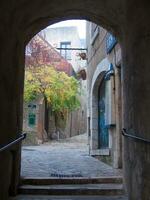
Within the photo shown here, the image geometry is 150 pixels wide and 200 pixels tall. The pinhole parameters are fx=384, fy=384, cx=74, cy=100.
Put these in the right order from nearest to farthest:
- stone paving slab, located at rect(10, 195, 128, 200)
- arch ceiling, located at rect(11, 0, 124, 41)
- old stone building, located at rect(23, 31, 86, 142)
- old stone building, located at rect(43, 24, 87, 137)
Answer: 1. stone paving slab, located at rect(10, 195, 128, 200)
2. arch ceiling, located at rect(11, 0, 124, 41)
3. old stone building, located at rect(23, 31, 86, 142)
4. old stone building, located at rect(43, 24, 87, 137)

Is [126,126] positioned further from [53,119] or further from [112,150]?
[53,119]

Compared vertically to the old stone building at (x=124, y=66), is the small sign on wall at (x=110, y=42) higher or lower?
higher

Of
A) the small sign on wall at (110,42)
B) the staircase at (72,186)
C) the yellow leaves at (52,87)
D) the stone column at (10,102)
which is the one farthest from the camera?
the yellow leaves at (52,87)

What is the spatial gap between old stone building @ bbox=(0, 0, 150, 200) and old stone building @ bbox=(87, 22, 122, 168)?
165 cm

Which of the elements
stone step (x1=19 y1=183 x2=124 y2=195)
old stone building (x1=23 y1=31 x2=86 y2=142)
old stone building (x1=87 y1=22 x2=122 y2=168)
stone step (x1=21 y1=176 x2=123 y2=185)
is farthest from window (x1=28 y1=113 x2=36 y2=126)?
stone step (x1=19 y1=183 x2=124 y2=195)

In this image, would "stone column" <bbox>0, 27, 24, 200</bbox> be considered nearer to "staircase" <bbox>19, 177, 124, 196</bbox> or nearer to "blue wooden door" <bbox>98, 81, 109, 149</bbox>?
"staircase" <bbox>19, 177, 124, 196</bbox>

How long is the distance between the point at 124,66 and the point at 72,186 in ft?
6.86

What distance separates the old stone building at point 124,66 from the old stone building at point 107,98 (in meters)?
1.65

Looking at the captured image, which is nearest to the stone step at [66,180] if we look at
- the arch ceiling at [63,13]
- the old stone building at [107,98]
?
the old stone building at [107,98]

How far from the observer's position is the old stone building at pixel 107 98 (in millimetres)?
7996

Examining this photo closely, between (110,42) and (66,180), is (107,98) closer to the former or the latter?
(110,42)

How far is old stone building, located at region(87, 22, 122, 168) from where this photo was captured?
8.00 meters

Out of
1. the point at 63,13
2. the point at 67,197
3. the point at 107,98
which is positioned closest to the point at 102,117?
the point at 107,98

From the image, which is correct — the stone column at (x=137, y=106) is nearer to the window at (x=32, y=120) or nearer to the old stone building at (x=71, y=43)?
the window at (x=32, y=120)
